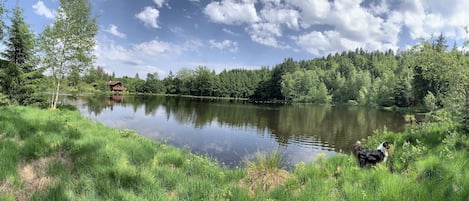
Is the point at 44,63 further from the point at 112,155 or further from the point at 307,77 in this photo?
the point at 307,77

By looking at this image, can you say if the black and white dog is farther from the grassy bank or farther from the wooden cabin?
the wooden cabin

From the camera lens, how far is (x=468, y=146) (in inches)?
233

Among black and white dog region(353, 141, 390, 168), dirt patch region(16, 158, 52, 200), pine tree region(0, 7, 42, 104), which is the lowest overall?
dirt patch region(16, 158, 52, 200)

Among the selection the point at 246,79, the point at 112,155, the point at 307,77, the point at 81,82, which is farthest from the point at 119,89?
the point at 112,155

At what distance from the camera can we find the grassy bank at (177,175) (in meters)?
3.66

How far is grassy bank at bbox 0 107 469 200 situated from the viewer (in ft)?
12.0

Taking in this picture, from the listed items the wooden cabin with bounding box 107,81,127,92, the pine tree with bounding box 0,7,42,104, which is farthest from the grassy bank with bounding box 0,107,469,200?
the wooden cabin with bounding box 107,81,127,92

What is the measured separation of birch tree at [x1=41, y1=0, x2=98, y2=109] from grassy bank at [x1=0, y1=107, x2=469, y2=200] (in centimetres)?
1268

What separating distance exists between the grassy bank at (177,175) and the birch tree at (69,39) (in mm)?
12685

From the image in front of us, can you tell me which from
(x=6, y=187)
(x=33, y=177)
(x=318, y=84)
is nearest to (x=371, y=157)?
(x=33, y=177)

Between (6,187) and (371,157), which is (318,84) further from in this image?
(6,187)

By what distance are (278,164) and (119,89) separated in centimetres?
11461

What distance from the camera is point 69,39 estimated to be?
17.3 metres

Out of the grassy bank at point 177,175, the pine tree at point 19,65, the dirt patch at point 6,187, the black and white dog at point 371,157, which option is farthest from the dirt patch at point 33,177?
the pine tree at point 19,65
